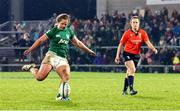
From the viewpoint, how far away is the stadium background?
3444 cm

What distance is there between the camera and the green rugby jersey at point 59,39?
47.8ft

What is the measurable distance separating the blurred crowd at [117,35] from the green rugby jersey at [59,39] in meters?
19.6

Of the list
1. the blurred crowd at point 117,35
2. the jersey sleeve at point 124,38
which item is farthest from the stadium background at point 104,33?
the jersey sleeve at point 124,38

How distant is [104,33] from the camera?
3638cm

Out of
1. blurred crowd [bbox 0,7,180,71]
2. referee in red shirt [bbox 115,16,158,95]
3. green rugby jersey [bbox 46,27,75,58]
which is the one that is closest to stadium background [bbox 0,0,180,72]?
blurred crowd [bbox 0,7,180,71]

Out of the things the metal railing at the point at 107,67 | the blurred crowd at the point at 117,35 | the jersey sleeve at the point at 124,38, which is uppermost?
the jersey sleeve at the point at 124,38

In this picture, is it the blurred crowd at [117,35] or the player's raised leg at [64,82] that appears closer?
the player's raised leg at [64,82]

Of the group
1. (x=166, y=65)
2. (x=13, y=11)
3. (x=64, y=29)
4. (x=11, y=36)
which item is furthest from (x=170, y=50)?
(x=64, y=29)

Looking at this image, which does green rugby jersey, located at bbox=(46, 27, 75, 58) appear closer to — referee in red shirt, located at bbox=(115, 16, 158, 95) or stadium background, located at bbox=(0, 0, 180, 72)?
referee in red shirt, located at bbox=(115, 16, 158, 95)

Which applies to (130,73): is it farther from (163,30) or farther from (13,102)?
(163,30)

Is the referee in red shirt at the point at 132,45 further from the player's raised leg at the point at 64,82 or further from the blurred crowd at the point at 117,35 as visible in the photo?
the blurred crowd at the point at 117,35

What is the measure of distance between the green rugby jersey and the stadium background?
19631 mm

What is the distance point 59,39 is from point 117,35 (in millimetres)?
21793

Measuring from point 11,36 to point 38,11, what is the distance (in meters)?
7.49
